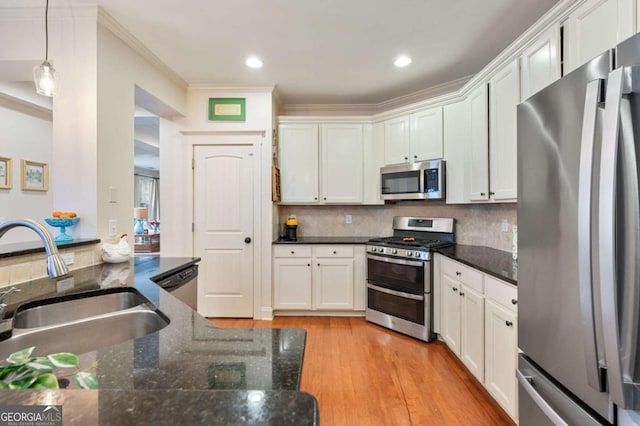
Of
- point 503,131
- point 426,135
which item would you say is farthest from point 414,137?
point 503,131

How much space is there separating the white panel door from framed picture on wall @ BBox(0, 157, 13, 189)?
2186 mm

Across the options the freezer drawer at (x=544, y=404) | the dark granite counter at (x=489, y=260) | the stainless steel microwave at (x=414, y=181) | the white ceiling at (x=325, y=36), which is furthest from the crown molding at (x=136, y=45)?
the freezer drawer at (x=544, y=404)

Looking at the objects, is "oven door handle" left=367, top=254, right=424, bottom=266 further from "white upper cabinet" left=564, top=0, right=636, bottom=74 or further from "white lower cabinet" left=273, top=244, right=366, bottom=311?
"white upper cabinet" left=564, top=0, right=636, bottom=74

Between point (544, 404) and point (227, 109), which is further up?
point (227, 109)

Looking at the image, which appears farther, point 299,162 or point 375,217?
point 375,217

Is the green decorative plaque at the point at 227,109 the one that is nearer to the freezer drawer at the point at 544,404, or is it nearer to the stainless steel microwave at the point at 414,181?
the stainless steel microwave at the point at 414,181

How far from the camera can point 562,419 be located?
0.97 m

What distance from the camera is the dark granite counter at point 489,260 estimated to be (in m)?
1.66

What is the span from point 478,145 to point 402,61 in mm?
1085

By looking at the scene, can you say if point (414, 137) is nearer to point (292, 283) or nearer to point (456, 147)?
point (456, 147)

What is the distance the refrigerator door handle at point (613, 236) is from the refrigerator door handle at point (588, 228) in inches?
1.4

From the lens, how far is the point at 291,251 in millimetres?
3291

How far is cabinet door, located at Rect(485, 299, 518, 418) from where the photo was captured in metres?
1.56

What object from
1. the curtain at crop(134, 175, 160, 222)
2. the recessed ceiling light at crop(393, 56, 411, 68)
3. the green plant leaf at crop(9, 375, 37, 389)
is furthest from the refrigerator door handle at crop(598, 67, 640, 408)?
the curtain at crop(134, 175, 160, 222)
